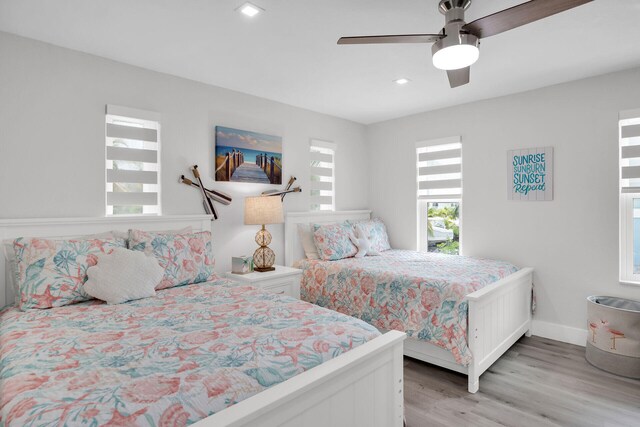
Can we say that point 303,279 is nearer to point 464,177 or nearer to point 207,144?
point 207,144

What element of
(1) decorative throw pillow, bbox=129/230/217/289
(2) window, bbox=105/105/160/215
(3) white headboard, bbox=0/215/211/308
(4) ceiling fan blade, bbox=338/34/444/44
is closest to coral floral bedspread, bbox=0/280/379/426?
(1) decorative throw pillow, bbox=129/230/217/289

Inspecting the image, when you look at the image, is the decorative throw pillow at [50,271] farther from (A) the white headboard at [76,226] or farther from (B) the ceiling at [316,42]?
(B) the ceiling at [316,42]

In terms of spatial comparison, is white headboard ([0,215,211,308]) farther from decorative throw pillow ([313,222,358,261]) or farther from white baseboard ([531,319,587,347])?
white baseboard ([531,319,587,347])

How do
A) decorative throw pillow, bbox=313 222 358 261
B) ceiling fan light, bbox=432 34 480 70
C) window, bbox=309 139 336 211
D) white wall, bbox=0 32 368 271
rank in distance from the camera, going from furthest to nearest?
window, bbox=309 139 336 211 → decorative throw pillow, bbox=313 222 358 261 → white wall, bbox=0 32 368 271 → ceiling fan light, bbox=432 34 480 70

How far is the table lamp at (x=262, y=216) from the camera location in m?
3.32

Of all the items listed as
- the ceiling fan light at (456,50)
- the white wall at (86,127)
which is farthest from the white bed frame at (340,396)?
the white wall at (86,127)

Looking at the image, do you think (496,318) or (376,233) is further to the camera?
(376,233)

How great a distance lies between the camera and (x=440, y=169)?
14.1ft

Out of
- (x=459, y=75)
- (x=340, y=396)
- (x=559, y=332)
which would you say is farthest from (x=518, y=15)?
(x=559, y=332)

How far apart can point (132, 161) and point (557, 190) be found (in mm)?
3864

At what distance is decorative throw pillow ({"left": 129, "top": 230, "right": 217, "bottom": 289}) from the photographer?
246cm

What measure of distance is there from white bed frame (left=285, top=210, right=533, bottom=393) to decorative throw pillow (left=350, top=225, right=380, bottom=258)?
119cm

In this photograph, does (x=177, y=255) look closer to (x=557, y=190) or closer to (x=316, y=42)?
(x=316, y=42)

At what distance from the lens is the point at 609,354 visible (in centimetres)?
282
